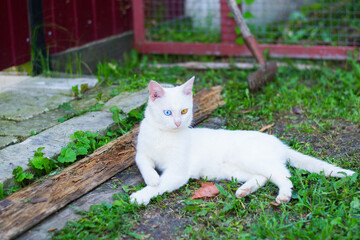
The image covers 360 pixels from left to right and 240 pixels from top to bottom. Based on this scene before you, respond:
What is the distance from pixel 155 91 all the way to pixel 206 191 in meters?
0.72

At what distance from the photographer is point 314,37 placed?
681 cm

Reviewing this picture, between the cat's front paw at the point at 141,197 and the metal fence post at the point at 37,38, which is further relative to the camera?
the metal fence post at the point at 37,38

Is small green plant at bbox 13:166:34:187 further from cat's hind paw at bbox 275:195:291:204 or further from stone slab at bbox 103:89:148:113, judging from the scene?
cat's hind paw at bbox 275:195:291:204

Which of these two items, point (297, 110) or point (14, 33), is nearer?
point (297, 110)

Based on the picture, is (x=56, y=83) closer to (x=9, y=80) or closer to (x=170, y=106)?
(x=9, y=80)

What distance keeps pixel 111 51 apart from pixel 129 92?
180 cm

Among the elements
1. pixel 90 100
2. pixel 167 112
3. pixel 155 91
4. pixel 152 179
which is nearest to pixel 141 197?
pixel 152 179

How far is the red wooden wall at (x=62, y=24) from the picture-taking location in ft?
14.5

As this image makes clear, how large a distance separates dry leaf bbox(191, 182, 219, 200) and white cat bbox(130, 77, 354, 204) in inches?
5.2

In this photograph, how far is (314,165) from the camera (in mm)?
2869

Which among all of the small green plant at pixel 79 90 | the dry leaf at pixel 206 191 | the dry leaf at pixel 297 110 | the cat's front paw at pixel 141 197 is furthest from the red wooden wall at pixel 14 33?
the dry leaf at pixel 297 110

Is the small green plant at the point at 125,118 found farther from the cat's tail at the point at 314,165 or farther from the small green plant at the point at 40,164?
the cat's tail at the point at 314,165

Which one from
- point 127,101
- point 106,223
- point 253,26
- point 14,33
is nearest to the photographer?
point 106,223

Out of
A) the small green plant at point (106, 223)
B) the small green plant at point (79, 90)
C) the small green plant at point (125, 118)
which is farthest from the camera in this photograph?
the small green plant at point (79, 90)
